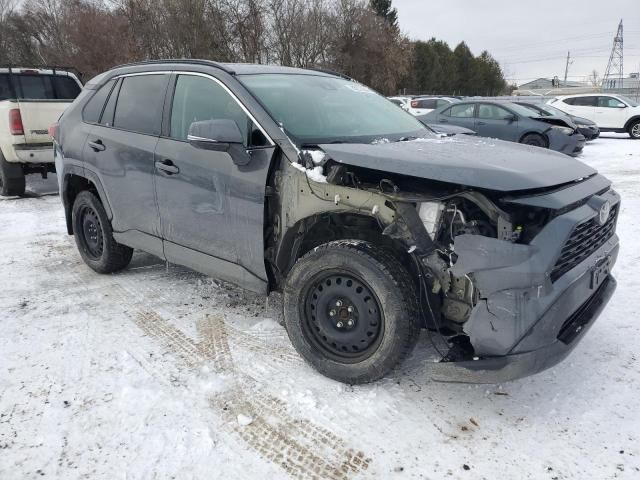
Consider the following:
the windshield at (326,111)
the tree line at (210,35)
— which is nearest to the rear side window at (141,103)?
the windshield at (326,111)

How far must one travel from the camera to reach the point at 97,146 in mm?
4344

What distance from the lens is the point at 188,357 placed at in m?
3.28

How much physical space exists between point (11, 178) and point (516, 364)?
880 centimetres

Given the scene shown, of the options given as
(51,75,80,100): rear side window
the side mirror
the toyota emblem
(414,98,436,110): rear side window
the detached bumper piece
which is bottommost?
the detached bumper piece

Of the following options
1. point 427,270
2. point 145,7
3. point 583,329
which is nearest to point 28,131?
point 427,270

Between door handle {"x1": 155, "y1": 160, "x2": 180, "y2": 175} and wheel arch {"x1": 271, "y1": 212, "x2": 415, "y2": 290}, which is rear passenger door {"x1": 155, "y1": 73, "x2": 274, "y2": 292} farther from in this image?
wheel arch {"x1": 271, "y1": 212, "x2": 415, "y2": 290}

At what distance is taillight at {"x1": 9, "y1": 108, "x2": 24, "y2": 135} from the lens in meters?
7.95

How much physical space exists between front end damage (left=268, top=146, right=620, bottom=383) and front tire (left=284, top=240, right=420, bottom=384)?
0.51 feet

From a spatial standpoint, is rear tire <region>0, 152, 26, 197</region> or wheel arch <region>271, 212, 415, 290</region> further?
rear tire <region>0, 152, 26, 197</region>

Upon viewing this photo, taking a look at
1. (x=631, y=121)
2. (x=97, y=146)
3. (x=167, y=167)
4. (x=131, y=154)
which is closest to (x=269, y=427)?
(x=167, y=167)

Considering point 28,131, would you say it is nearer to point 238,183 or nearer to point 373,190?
point 238,183

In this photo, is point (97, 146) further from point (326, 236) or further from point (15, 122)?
point (15, 122)

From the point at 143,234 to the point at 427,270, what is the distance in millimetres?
2484

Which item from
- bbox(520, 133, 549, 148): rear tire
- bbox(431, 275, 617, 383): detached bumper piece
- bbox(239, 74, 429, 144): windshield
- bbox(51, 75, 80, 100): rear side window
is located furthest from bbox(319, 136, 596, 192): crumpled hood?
bbox(520, 133, 549, 148): rear tire
